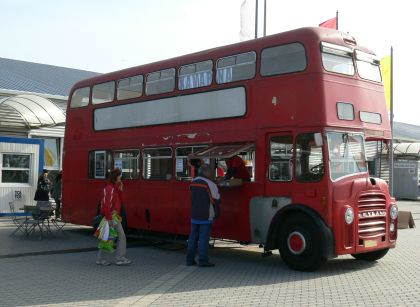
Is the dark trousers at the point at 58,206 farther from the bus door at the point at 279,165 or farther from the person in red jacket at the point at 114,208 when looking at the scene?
the bus door at the point at 279,165

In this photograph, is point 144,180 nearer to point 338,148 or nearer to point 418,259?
point 338,148

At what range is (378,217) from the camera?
1031cm

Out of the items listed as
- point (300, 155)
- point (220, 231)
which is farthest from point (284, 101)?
point (220, 231)

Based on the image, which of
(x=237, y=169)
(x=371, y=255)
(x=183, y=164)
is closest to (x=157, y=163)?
(x=183, y=164)

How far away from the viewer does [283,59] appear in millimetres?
10281

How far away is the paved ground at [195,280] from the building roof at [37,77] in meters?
16.7

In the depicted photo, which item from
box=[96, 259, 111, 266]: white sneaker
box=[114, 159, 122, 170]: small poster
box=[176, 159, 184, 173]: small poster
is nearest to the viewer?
box=[96, 259, 111, 266]: white sneaker

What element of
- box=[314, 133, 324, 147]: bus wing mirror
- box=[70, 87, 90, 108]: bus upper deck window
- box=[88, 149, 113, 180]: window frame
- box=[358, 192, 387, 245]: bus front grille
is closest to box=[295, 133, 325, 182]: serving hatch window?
box=[314, 133, 324, 147]: bus wing mirror

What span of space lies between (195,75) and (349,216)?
14.3 feet

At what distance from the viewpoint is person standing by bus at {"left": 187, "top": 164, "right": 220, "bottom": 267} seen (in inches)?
404

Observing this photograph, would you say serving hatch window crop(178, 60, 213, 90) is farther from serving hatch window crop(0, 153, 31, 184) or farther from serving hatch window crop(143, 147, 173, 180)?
serving hatch window crop(0, 153, 31, 184)

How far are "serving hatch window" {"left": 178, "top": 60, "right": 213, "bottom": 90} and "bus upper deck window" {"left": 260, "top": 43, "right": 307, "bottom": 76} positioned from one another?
4.66ft

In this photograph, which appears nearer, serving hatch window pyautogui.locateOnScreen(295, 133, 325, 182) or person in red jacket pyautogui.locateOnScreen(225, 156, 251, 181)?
serving hatch window pyautogui.locateOnScreen(295, 133, 325, 182)

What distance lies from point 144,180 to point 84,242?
2.28 metres
